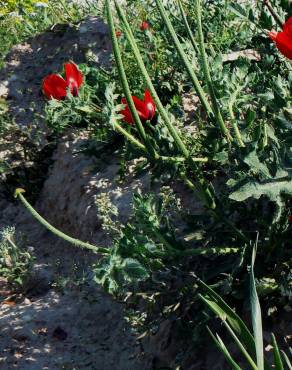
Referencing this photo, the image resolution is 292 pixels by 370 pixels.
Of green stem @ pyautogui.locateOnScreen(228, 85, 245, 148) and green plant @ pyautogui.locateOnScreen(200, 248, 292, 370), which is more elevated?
green stem @ pyautogui.locateOnScreen(228, 85, 245, 148)

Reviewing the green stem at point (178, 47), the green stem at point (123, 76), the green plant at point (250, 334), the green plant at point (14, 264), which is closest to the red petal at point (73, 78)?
the green stem at point (123, 76)

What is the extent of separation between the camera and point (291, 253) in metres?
2.35

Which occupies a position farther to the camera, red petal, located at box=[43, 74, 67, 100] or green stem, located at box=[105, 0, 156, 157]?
red petal, located at box=[43, 74, 67, 100]

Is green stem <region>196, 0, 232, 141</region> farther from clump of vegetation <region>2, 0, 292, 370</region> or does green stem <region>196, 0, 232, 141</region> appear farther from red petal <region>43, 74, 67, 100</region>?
red petal <region>43, 74, 67, 100</region>

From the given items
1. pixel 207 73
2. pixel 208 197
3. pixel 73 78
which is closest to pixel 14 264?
pixel 73 78

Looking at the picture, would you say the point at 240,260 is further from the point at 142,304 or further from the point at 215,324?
the point at 142,304

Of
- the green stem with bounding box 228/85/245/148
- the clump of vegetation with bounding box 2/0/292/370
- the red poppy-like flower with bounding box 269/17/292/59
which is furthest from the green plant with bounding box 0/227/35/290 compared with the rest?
the red poppy-like flower with bounding box 269/17/292/59

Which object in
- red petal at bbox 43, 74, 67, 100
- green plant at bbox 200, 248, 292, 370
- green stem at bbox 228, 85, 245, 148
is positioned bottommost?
green plant at bbox 200, 248, 292, 370

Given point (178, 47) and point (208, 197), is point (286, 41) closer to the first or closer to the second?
point (178, 47)

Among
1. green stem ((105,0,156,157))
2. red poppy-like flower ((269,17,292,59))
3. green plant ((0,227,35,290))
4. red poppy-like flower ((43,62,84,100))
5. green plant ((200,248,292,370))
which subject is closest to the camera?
green plant ((200,248,292,370))

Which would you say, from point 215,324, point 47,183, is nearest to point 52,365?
point 215,324

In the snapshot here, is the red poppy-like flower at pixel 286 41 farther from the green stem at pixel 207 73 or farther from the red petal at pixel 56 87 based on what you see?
the red petal at pixel 56 87

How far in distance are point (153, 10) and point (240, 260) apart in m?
2.50

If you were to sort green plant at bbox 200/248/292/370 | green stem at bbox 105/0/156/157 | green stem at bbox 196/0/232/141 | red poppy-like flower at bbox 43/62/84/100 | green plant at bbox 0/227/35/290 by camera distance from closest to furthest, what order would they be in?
green plant at bbox 200/248/292/370 < green stem at bbox 105/0/156/157 < green stem at bbox 196/0/232/141 < red poppy-like flower at bbox 43/62/84/100 < green plant at bbox 0/227/35/290
